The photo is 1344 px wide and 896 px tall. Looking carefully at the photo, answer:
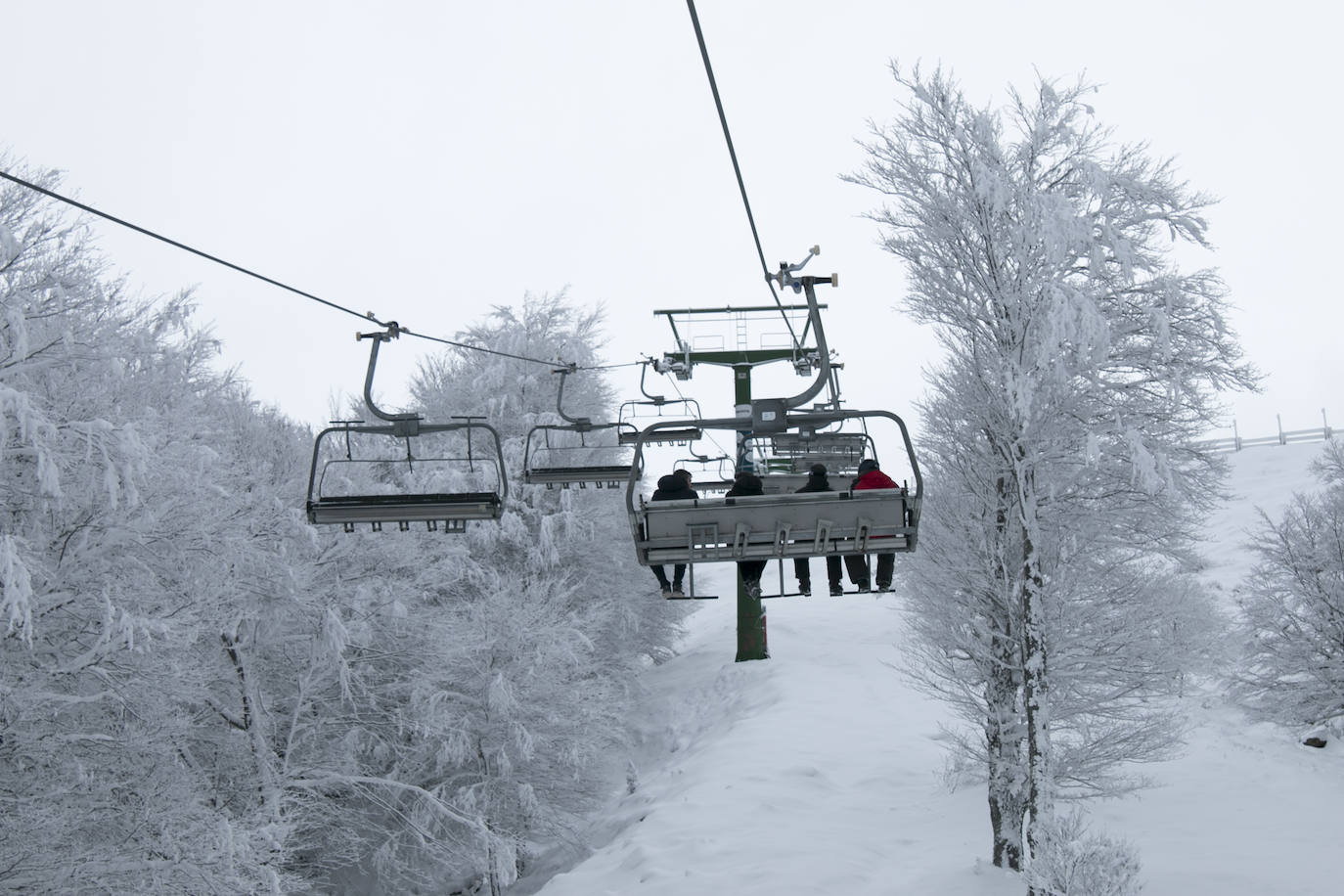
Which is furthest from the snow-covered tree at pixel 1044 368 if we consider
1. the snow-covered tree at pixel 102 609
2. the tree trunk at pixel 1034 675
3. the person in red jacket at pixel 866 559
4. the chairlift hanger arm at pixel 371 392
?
the snow-covered tree at pixel 102 609

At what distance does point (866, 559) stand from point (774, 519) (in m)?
1.83

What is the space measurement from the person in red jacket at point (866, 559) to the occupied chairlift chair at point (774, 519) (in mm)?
406

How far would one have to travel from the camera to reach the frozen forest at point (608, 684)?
36.6 feet

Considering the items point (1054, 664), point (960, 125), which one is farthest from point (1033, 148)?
point (1054, 664)

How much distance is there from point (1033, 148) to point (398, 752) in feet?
46.6

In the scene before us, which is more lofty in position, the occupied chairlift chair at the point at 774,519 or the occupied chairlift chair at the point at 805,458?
the occupied chairlift chair at the point at 805,458

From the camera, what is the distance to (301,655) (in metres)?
17.1

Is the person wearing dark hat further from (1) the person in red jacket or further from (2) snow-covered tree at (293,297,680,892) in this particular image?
(2) snow-covered tree at (293,297,680,892)

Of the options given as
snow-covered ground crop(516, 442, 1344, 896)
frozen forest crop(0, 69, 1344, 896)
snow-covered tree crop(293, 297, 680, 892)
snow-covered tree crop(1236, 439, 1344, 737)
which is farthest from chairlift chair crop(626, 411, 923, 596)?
snow-covered tree crop(1236, 439, 1344, 737)

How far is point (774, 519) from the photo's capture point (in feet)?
25.6

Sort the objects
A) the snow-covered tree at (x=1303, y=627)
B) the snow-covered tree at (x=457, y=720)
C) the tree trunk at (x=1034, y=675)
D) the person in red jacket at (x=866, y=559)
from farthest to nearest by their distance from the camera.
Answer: the snow-covered tree at (x=1303, y=627), the snow-covered tree at (x=457, y=720), the tree trunk at (x=1034, y=675), the person in red jacket at (x=866, y=559)

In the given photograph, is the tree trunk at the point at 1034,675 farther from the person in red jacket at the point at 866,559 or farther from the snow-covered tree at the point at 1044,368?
the person in red jacket at the point at 866,559

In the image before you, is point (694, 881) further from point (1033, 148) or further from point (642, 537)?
point (1033, 148)

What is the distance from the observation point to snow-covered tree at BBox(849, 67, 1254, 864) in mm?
12008
